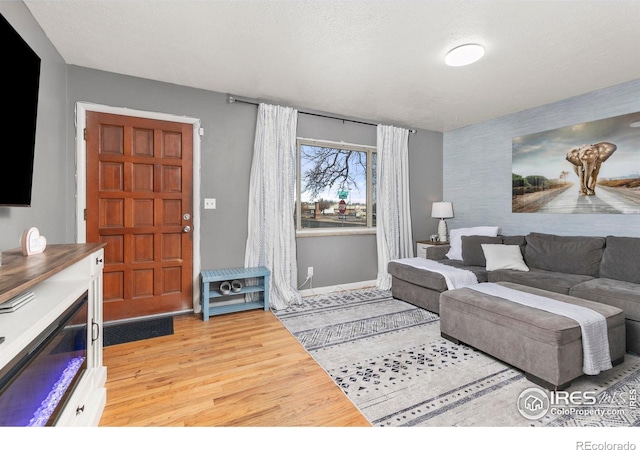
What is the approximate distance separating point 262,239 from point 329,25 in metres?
2.25

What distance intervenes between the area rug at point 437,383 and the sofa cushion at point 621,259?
2.71 feet

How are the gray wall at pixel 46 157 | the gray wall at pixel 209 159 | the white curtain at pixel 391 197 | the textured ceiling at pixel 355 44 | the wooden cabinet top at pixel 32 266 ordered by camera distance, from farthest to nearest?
the white curtain at pixel 391 197, the gray wall at pixel 209 159, the textured ceiling at pixel 355 44, the gray wall at pixel 46 157, the wooden cabinet top at pixel 32 266

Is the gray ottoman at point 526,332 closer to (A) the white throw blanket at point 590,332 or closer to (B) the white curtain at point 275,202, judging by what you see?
(A) the white throw blanket at point 590,332

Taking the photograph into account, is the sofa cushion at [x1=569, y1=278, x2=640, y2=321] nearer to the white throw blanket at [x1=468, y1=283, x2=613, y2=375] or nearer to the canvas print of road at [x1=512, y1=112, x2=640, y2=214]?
the white throw blanket at [x1=468, y1=283, x2=613, y2=375]

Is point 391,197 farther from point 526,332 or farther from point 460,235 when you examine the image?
point 526,332

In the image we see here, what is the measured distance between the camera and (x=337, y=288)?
13.6ft

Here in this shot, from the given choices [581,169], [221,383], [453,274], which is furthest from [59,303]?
[581,169]

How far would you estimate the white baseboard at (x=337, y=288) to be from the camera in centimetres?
392

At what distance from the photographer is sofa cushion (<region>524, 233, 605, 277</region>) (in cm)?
307

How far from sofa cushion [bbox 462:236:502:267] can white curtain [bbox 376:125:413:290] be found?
95cm
